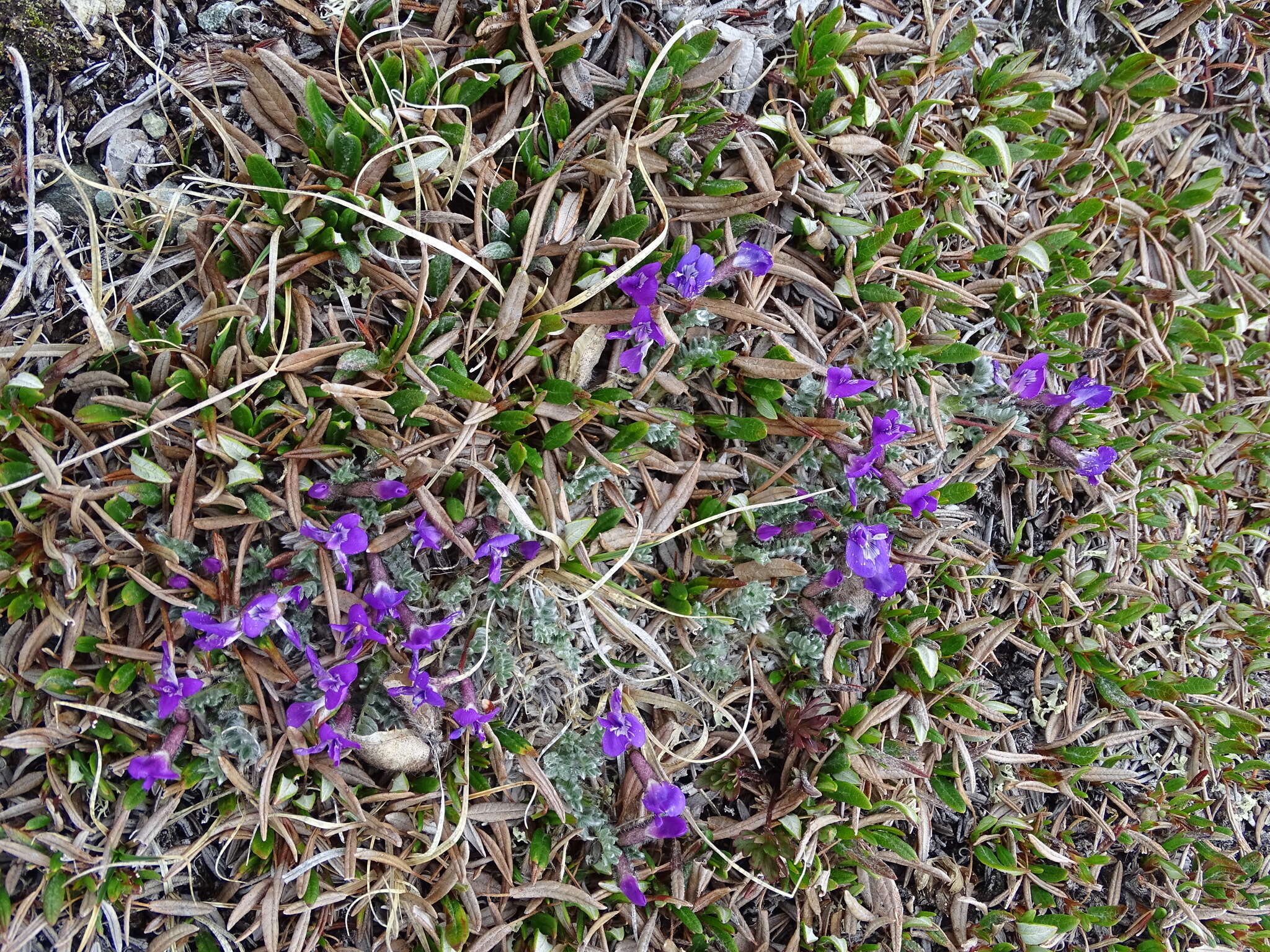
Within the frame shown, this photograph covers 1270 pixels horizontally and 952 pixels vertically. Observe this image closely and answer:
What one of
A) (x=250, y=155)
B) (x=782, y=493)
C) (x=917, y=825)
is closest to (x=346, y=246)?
(x=250, y=155)

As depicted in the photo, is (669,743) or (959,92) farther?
(959,92)

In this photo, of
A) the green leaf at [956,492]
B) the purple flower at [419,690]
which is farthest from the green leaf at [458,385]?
the green leaf at [956,492]

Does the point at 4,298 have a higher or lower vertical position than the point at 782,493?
higher

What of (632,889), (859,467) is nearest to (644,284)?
(859,467)

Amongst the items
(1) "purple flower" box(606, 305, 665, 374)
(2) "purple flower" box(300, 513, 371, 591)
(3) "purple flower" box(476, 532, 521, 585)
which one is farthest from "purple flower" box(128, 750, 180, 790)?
(1) "purple flower" box(606, 305, 665, 374)

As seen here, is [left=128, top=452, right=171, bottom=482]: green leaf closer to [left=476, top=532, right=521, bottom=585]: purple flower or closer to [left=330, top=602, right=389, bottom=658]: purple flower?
[left=330, top=602, right=389, bottom=658]: purple flower

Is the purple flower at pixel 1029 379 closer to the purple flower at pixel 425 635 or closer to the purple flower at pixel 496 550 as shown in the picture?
the purple flower at pixel 496 550

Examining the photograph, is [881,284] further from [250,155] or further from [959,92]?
[250,155]
